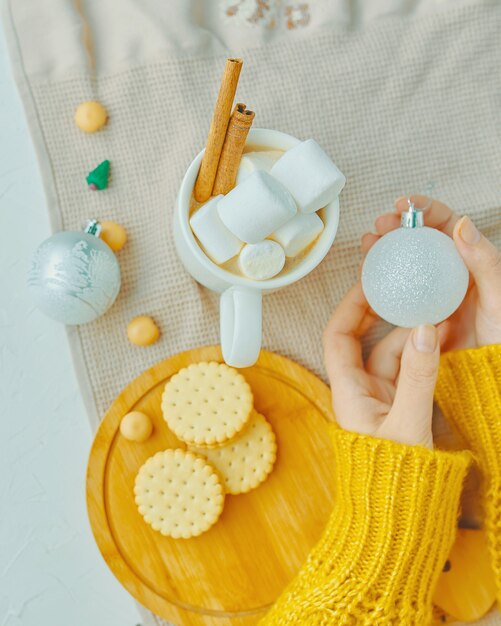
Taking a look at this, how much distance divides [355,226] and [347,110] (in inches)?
5.1

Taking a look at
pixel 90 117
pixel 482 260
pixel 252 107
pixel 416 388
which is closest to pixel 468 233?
pixel 482 260

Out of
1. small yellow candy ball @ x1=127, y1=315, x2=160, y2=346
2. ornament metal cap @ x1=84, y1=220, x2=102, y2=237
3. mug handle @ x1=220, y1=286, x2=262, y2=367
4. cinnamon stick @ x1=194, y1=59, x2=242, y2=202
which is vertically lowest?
small yellow candy ball @ x1=127, y1=315, x2=160, y2=346

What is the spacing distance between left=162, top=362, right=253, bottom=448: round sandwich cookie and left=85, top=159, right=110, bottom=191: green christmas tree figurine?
0.21m

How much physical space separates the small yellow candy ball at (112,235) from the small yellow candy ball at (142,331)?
0.26 ft

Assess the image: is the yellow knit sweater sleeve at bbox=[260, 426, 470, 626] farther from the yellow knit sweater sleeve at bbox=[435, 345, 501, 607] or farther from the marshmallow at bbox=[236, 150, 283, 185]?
the marshmallow at bbox=[236, 150, 283, 185]

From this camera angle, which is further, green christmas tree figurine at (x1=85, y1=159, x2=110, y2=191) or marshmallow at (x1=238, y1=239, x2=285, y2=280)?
green christmas tree figurine at (x1=85, y1=159, x2=110, y2=191)

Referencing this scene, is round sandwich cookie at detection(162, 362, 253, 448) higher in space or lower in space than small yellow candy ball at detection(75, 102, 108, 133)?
lower

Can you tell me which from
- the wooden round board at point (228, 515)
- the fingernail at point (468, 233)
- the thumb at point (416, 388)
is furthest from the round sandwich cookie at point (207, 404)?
the fingernail at point (468, 233)

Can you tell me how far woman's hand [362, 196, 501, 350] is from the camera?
0.60m

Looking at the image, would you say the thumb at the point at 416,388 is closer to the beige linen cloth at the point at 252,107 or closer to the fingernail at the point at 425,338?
the fingernail at the point at 425,338

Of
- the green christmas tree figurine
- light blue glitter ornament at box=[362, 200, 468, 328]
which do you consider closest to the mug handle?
light blue glitter ornament at box=[362, 200, 468, 328]

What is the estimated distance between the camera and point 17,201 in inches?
28.4

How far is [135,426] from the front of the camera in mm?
659

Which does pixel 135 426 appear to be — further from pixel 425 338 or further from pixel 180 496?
pixel 425 338
